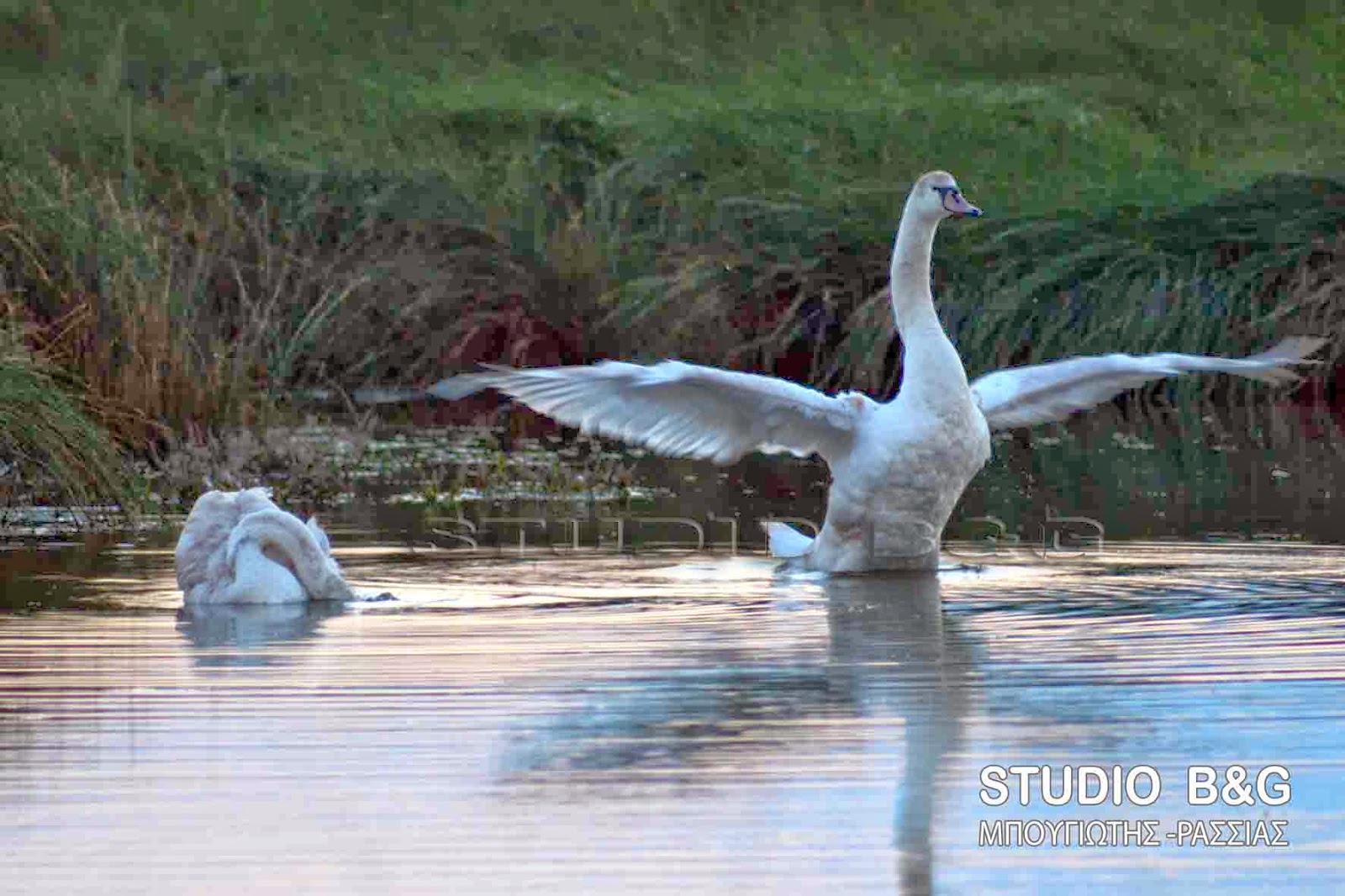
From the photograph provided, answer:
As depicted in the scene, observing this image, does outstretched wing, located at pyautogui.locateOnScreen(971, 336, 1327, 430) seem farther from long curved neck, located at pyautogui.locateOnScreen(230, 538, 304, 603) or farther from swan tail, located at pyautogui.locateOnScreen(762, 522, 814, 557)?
long curved neck, located at pyautogui.locateOnScreen(230, 538, 304, 603)

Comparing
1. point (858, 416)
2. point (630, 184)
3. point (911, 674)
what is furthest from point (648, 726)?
point (630, 184)

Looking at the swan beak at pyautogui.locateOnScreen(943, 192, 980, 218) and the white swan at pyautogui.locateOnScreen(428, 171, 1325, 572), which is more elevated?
the swan beak at pyautogui.locateOnScreen(943, 192, 980, 218)

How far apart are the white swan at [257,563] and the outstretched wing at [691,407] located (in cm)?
100

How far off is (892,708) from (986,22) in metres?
25.4

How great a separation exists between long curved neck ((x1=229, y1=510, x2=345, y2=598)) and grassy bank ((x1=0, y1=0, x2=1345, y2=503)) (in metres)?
3.19

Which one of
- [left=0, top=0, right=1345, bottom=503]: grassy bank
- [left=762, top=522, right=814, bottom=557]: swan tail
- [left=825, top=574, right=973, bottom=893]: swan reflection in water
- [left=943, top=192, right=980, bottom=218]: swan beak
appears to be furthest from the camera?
[left=0, top=0, right=1345, bottom=503]: grassy bank

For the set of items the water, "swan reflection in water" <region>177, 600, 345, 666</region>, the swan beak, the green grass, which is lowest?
the water

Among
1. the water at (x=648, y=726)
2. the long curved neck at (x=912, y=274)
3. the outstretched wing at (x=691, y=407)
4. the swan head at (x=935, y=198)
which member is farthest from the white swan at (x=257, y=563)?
the swan head at (x=935, y=198)

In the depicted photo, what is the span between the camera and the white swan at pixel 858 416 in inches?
380

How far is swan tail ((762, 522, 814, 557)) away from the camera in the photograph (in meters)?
10.2

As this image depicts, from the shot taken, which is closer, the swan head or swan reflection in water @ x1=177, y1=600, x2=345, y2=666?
swan reflection in water @ x1=177, y1=600, x2=345, y2=666

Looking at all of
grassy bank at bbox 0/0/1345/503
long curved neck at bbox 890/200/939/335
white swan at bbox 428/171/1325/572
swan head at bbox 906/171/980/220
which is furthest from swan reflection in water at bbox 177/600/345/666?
grassy bank at bbox 0/0/1345/503

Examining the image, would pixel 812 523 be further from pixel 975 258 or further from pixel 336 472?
pixel 975 258

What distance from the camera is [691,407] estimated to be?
10109 mm
